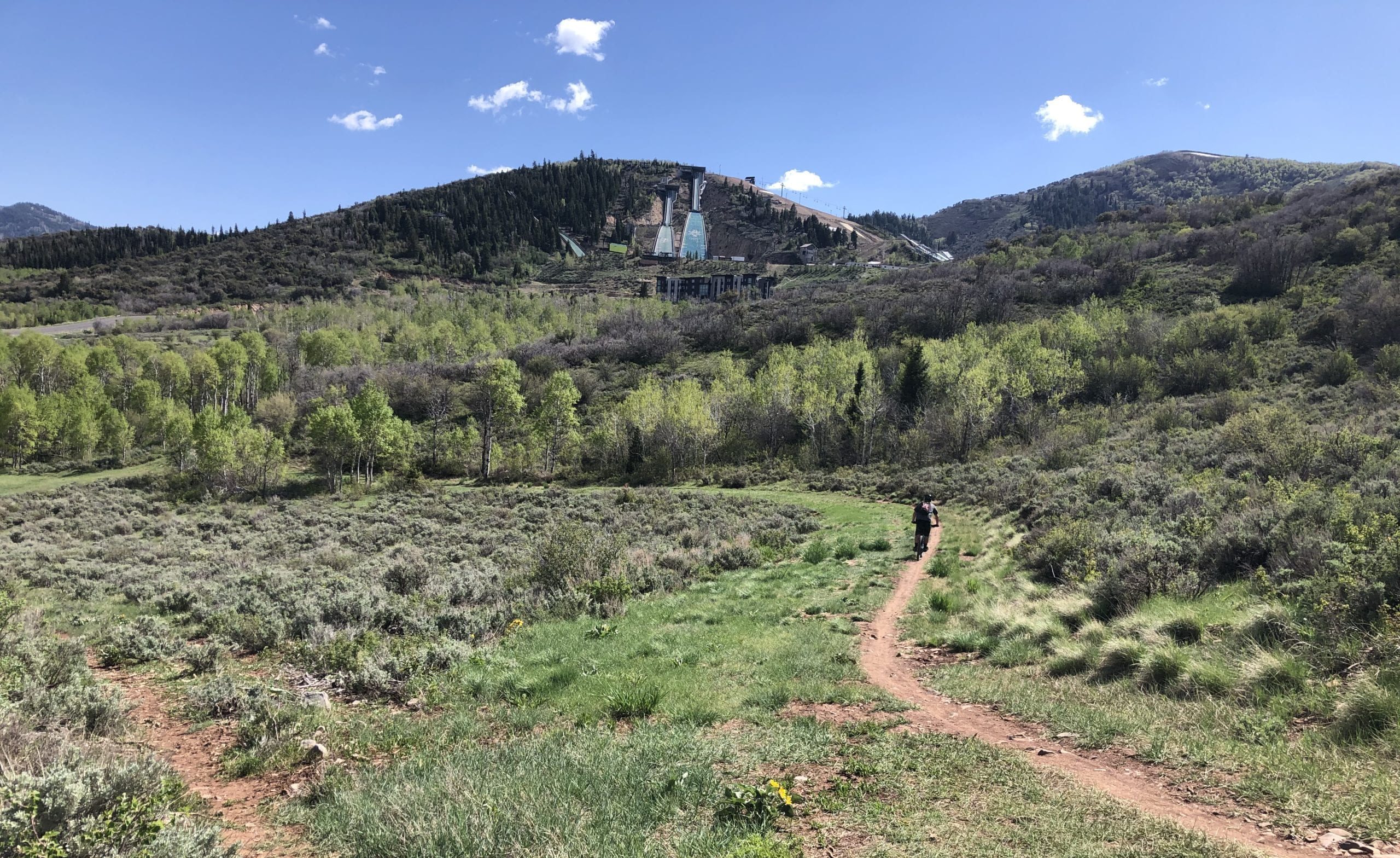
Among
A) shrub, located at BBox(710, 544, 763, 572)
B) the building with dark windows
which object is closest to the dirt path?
shrub, located at BBox(710, 544, 763, 572)

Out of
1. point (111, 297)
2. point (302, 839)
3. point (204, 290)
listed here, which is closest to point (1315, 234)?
point (302, 839)

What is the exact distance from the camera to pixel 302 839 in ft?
15.8

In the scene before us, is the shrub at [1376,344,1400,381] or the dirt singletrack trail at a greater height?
the shrub at [1376,344,1400,381]

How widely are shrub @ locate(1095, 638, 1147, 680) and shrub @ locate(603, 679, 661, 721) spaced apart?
18.8 feet

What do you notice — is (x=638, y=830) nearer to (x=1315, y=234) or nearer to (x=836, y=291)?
(x=1315, y=234)

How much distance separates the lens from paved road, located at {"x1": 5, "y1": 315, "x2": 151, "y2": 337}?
98.3 metres

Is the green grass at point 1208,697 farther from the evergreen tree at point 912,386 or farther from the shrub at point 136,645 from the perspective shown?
the evergreen tree at point 912,386

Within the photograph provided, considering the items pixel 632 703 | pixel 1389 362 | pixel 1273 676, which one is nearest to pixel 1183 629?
pixel 1273 676

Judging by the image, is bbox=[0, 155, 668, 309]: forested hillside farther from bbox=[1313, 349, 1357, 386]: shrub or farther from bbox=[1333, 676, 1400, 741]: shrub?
bbox=[1333, 676, 1400, 741]: shrub

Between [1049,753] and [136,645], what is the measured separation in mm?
13359

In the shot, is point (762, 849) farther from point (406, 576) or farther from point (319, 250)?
point (319, 250)

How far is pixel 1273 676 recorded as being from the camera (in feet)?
19.9

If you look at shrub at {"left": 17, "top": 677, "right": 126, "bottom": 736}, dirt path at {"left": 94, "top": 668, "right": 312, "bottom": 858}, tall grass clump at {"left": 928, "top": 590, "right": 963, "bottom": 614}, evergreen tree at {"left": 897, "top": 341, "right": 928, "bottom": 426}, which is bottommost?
tall grass clump at {"left": 928, "top": 590, "right": 963, "bottom": 614}

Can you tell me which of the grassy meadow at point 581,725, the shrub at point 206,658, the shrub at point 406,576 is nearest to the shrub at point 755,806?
the grassy meadow at point 581,725
